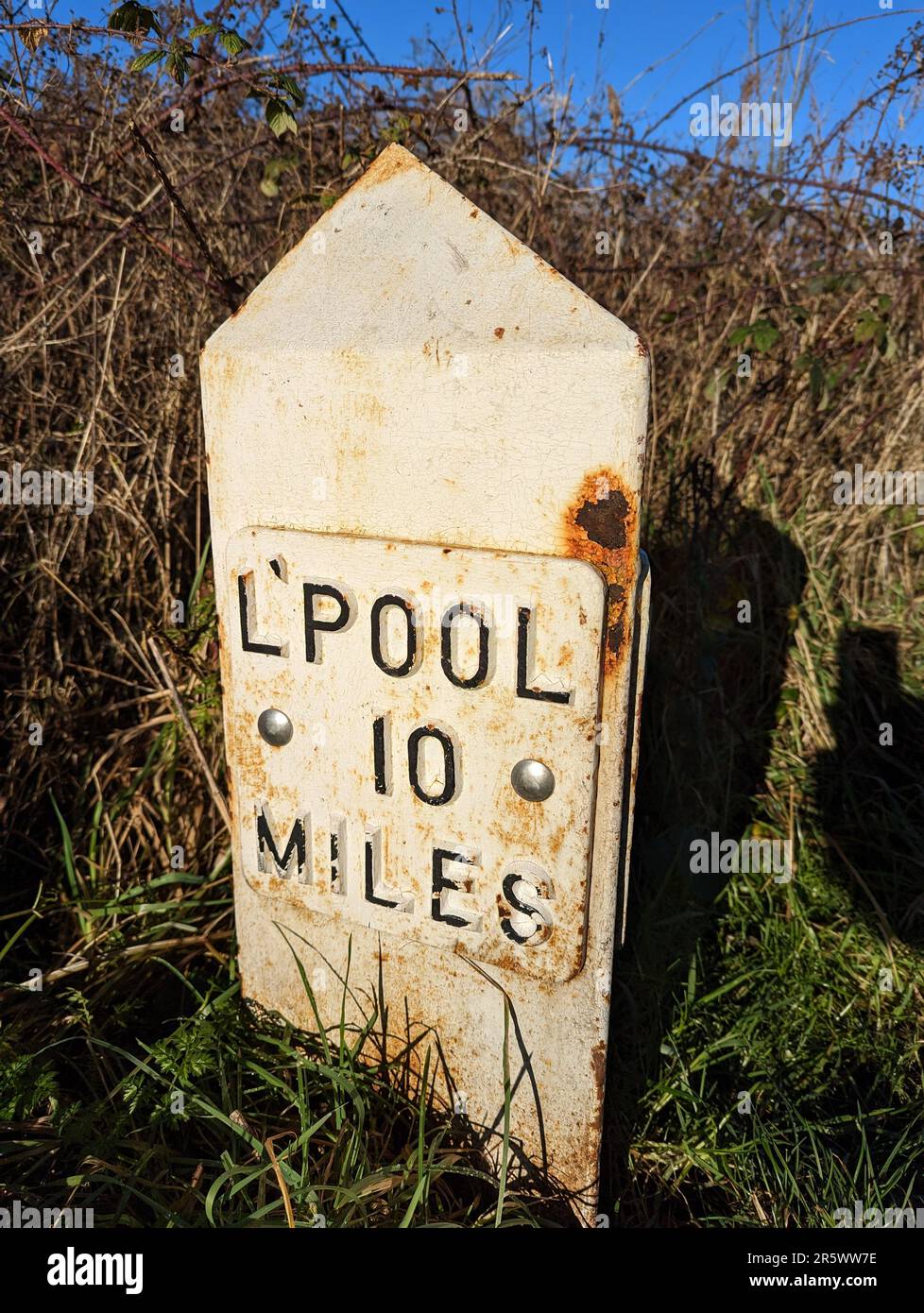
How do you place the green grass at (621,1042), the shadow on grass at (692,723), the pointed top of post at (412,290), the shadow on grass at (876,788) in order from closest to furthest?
the pointed top of post at (412,290)
the green grass at (621,1042)
the shadow on grass at (692,723)
the shadow on grass at (876,788)

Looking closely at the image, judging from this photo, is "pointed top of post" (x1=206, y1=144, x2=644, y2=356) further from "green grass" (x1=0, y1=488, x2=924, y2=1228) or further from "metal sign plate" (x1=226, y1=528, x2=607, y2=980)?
"green grass" (x1=0, y1=488, x2=924, y2=1228)

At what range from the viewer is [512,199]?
134 inches

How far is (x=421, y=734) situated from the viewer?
1443 mm

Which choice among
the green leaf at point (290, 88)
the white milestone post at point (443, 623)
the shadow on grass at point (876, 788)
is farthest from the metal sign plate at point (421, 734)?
the shadow on grass at point (876, 788)

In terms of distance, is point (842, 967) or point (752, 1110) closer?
point (752, 1110)

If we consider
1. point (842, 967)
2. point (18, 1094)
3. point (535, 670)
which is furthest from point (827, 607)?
point (18, 1094)

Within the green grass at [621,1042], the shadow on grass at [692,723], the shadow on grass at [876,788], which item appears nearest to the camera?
the green grass at [621,1042]

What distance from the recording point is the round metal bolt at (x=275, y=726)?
1.57m

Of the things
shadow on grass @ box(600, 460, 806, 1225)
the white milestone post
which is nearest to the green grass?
shadow on grass @ box(600, 460, 806, 1225)

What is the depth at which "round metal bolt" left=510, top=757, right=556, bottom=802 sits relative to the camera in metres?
1.35

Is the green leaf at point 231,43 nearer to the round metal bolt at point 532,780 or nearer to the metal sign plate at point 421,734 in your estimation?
the metal sign plate at point 421,734

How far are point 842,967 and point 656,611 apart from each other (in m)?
1.15

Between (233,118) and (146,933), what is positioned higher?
(233,118)
